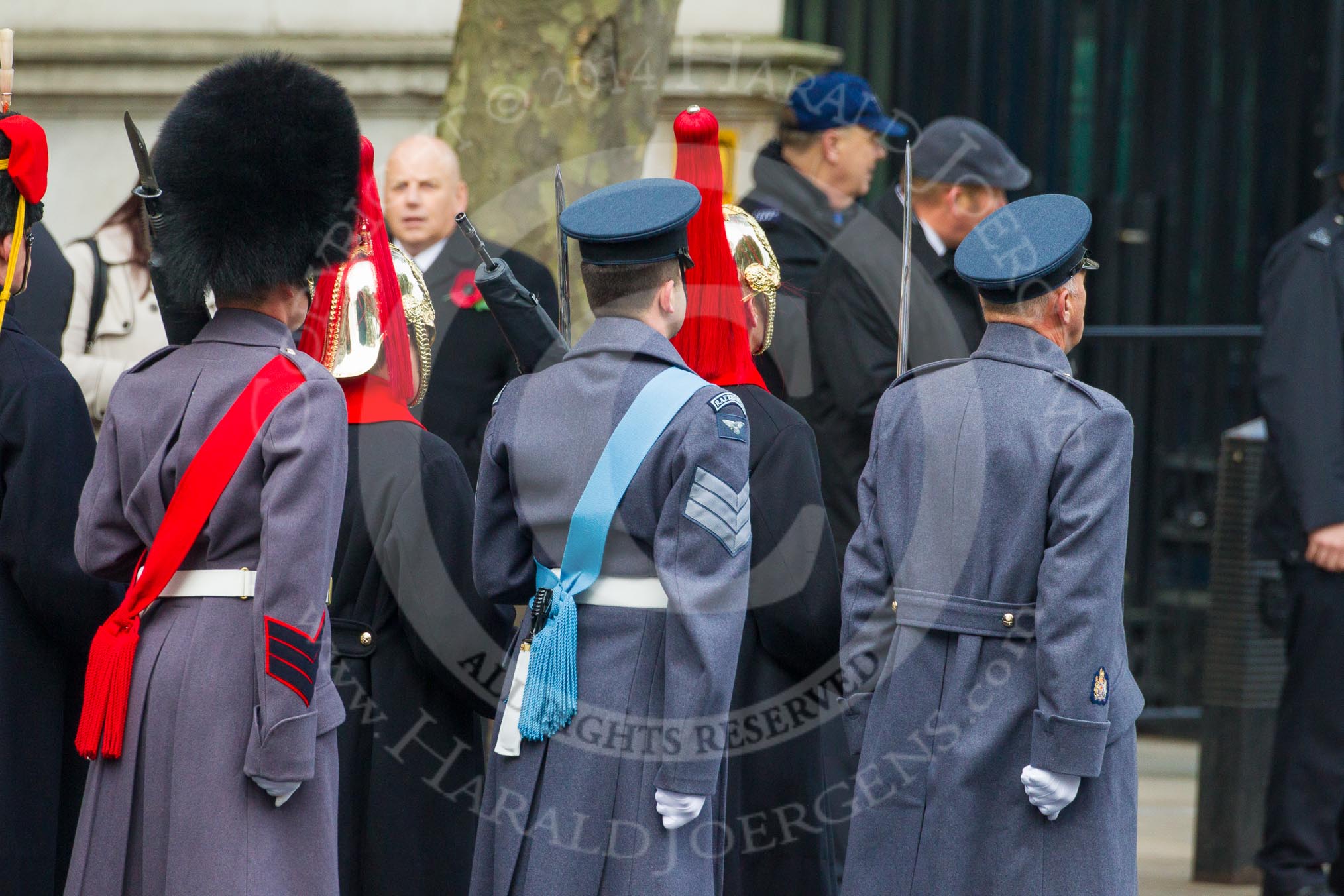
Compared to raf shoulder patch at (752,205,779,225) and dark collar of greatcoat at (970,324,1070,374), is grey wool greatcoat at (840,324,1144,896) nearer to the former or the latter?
dark collar of greatcoat at (970,324,1070,374)

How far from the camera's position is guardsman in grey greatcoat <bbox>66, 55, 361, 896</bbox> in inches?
124

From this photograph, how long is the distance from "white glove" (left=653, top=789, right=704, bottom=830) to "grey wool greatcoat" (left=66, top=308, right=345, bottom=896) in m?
0.63

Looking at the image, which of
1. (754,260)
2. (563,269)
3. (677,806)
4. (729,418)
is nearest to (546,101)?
(754,260)

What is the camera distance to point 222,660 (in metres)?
3.20

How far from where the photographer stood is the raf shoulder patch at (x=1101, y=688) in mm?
3414

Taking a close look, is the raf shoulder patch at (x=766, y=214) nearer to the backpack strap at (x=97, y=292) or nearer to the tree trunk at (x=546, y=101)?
the tree trunk at (x=546, y=101)

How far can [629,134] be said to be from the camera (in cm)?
626

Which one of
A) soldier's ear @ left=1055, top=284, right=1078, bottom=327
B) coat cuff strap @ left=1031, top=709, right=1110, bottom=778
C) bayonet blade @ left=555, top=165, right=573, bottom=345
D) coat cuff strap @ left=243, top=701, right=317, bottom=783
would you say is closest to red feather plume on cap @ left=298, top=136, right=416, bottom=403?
bayonet blade @ left=555, top=165, right=573, bottom=345

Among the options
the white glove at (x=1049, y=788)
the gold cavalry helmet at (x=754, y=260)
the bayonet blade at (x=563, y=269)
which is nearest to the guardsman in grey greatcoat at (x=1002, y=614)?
the white glove at (x=1049, y=788)

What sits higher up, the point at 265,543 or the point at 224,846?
the point at 265,543

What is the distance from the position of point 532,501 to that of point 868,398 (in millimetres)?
2076

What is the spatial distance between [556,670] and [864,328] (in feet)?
7.53

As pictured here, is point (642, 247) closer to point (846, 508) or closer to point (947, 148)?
point (846, 508)

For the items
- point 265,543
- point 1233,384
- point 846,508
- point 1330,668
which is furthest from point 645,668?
point 1233,384
